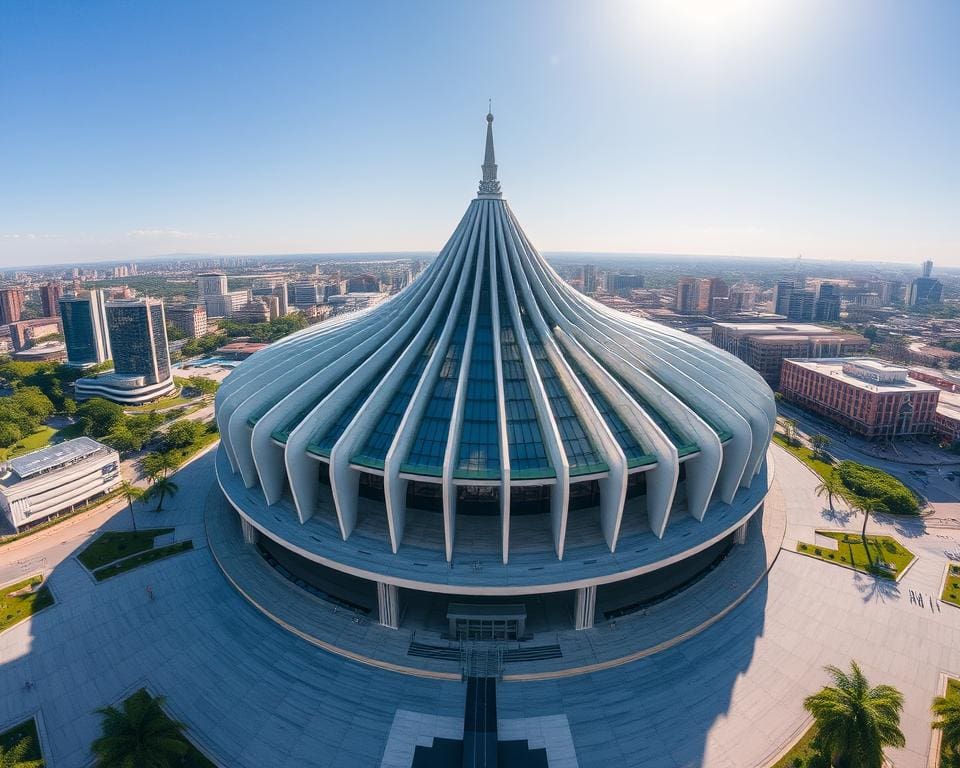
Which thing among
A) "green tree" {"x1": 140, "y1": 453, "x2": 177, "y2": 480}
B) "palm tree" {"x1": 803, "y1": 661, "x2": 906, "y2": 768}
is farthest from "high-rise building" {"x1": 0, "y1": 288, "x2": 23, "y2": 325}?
"palm tree" {"x1": 803, "y1": 661, "x2": 906, "y2": 768}

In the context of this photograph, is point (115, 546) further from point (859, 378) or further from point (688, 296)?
point (688, 296)

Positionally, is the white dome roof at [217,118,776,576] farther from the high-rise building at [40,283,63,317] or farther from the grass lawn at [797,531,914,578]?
the high-rise building at [40,283,63,317]

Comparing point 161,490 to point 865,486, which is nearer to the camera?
point 161,490

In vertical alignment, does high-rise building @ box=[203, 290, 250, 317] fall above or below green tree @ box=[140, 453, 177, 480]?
above

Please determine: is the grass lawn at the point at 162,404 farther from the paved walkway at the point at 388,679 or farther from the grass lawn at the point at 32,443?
the paved walkway at the point at 388,679

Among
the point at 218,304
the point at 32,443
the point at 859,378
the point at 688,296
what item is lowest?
the point at 32,443

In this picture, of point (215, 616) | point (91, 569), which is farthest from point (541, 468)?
point (91, 569)

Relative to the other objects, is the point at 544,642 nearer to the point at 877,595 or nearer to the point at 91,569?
the point at 877,595

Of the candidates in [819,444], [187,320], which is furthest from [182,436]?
[187,320]
